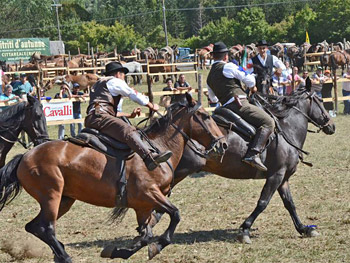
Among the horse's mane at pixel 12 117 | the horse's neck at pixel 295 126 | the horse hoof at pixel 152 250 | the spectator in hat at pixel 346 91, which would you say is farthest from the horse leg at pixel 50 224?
the spectator in hat at pixel 346 91

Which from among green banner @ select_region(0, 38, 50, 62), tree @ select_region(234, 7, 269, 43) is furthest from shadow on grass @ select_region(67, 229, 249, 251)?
tree @ select_region(234, 7, 269, 43)

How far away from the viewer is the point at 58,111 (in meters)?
19.8

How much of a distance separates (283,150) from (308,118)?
3.24 feet

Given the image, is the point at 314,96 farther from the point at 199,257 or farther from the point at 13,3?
the point at 13,3

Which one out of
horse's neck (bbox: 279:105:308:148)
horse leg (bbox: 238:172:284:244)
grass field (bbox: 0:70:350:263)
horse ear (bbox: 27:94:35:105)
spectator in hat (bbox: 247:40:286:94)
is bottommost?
grass field (bbox: 0:70:350:263)

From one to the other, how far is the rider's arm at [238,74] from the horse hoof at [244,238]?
7.10 feet

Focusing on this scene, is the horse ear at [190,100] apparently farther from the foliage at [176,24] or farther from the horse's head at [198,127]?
the foliage at [176,24]

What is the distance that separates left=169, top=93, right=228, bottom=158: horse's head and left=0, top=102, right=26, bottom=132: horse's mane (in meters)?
4.89

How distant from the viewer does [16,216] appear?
11117 millimetres

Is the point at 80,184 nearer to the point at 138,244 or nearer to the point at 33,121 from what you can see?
the point at 138,244

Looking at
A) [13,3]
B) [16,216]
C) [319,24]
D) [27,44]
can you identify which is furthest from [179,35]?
[16,216]

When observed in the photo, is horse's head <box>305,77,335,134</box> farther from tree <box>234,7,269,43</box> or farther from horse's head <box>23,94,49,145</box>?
tree <box>234,7,269,43</box>

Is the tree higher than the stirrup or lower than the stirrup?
lower

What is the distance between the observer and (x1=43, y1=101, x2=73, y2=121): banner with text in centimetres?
1966
